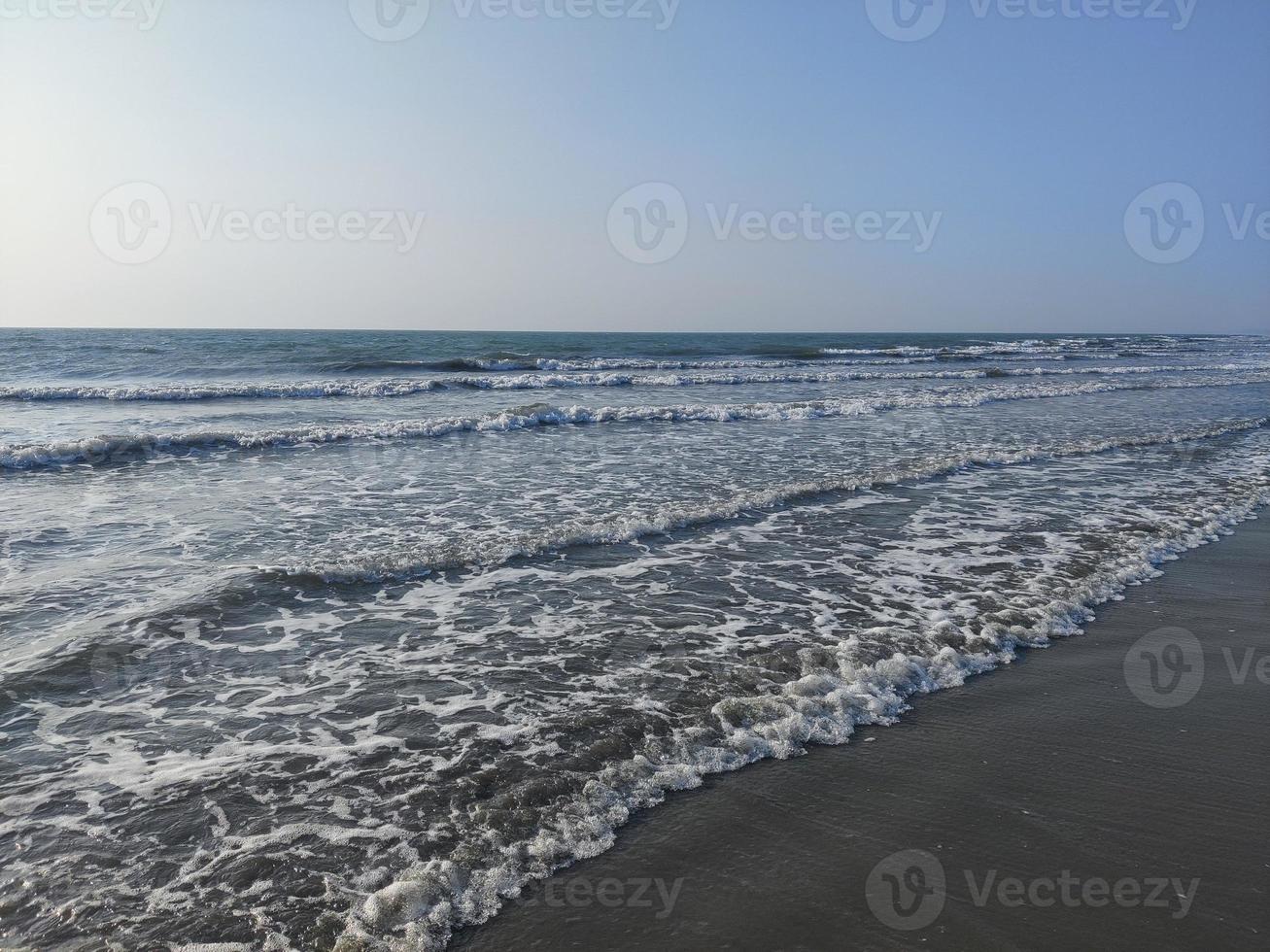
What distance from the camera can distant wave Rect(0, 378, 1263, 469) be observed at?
1551cm

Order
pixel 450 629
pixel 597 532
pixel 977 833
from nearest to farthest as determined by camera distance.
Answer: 1. pixel 977 833
2. pixel 450 629
3. pixel 597 532

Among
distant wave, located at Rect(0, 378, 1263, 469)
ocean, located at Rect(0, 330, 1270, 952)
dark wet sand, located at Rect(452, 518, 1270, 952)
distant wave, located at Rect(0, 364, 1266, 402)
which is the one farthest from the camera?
distant wave, located at Rect(0, 364, 1266, 402)

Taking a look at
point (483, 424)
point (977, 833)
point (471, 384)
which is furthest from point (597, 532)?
point (471, 384)

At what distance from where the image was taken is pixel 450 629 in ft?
21.9

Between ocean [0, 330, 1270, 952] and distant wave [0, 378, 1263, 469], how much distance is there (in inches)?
5.7

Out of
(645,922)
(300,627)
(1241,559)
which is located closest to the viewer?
(645,922)

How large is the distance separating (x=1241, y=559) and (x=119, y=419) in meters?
25.7

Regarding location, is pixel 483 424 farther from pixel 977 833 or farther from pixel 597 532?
pixel 977 833

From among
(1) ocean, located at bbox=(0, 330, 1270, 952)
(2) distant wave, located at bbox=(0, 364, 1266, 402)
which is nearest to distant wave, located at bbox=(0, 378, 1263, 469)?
(1) ocean, located at bbox=(0, 330, 1270, 952)

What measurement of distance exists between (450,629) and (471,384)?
91.7 feet

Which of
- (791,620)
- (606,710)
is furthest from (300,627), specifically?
(791,620)

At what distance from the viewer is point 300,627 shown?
670cm

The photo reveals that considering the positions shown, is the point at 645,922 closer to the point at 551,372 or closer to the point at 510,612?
the point at 510,612

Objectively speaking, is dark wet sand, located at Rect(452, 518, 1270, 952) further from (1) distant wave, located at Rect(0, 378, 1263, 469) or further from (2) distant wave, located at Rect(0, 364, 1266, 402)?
(2) distant wave, located at Rect(0, 364, 1266, 402)
